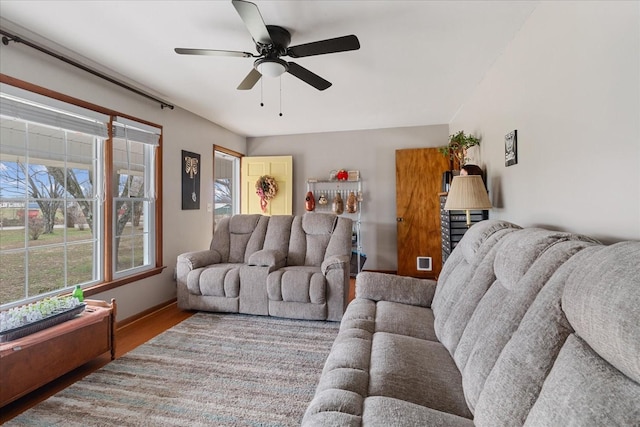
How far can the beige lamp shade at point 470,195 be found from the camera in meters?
2.37

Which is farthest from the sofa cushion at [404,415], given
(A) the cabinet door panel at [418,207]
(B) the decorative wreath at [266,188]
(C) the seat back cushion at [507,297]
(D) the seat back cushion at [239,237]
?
(B) the decorative wreath at [266,188]

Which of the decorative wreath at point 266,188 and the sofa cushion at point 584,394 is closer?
the sofa cushion at point 584,394

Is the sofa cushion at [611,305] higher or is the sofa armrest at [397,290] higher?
the sofa cushion at [611,305]

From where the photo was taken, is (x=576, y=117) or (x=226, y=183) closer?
(x=576, y=117)

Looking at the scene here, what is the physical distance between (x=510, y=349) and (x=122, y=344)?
2989mm

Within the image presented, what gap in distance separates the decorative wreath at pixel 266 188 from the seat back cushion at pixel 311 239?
1840 millimetres

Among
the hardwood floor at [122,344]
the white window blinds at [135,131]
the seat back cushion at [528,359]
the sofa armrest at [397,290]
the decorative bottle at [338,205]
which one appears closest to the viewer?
the seat back cushion at [528,359]

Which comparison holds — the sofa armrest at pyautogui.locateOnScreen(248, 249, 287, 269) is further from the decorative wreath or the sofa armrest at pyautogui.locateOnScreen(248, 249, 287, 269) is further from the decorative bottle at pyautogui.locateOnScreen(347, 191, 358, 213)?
the decorative wreath

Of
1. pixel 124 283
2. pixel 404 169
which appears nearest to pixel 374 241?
pixel 404 169

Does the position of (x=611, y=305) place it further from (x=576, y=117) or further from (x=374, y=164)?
(x=374, y=164)

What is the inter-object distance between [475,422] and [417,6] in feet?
7.36

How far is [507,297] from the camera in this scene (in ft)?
3.71

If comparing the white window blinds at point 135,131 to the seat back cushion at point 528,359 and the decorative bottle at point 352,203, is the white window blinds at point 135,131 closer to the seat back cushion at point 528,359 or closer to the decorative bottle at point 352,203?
the decorative bottle at point 352,203

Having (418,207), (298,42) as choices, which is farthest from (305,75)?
Result: (418,207)
